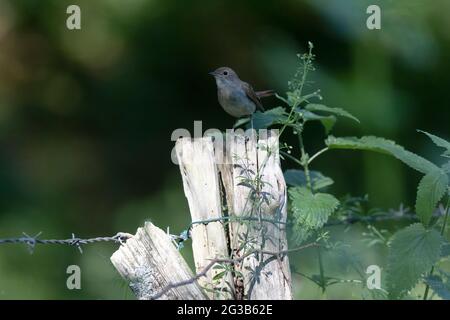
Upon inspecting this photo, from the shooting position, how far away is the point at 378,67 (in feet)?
16.7

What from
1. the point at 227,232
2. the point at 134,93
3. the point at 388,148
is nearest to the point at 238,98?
the point at 388,148

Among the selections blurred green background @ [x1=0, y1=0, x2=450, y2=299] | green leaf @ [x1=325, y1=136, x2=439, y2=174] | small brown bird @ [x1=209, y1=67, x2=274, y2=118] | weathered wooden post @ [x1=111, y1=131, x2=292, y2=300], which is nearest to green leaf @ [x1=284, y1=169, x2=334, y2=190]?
green leaf @ [x1=325, y1=136, x2=439, y2=174]

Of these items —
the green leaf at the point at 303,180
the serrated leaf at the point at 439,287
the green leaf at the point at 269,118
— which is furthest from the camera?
Result: the green leaf at the point at 303,180

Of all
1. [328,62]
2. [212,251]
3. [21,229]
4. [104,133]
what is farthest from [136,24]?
[212,251]

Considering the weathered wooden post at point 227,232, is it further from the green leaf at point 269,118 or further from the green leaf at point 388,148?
the green leaf at point 388,148

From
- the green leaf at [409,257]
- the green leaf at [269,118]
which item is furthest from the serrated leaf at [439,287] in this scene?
the green leaf at [269,118]

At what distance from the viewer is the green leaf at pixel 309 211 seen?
2.69 m

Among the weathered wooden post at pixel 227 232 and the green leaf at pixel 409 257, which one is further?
the green leaf at pixel 409 257

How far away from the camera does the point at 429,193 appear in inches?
104

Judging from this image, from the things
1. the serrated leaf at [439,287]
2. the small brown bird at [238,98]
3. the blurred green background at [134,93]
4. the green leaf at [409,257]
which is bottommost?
the serrated leaf at [439,287]

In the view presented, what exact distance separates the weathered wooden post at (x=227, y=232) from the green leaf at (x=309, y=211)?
0.37 feet

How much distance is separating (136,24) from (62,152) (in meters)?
1.33

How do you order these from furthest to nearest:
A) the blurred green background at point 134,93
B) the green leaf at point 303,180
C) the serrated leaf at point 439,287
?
the blurred green background at point 134,93
the green leaf at point 303,180
the serrated leaf at point 439,287
